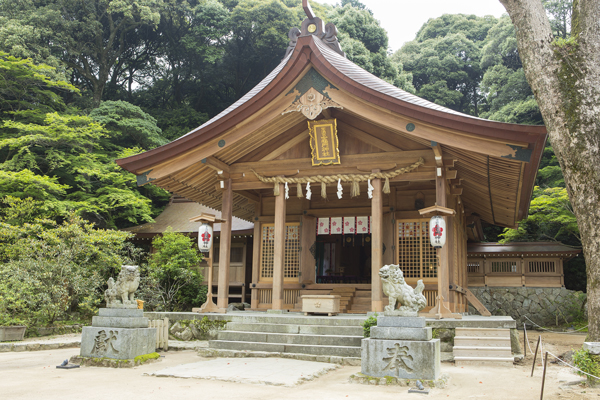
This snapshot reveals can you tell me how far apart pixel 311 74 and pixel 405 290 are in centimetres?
593

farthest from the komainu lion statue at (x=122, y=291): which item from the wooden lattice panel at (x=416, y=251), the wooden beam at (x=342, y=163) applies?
the wooden lattice panel at (x=416, y=251)

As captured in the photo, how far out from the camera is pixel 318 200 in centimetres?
1372

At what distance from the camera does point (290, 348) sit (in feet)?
28.5

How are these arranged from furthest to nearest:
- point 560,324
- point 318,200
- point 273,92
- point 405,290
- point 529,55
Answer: point 560,324 → point 318,200 → point 273,92 → point 529,55 → point 405,290

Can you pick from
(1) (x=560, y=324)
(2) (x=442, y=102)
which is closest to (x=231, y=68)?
(2) (x=442, y=102)

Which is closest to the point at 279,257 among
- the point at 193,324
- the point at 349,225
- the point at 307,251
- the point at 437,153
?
the point at 307,251

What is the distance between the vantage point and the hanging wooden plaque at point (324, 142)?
11086 mm

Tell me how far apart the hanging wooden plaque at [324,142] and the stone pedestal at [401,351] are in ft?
17.7

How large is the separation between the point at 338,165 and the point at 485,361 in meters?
5.32

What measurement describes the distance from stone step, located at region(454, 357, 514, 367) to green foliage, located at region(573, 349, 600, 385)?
75.3 inches

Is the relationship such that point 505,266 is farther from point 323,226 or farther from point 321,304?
point 321,304

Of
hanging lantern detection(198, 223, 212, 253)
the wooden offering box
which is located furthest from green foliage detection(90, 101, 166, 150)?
the wooden offering box

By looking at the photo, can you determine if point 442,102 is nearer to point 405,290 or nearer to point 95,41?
point 95,41

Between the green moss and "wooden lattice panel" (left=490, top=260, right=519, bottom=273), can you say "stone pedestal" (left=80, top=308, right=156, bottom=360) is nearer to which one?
the green moss
